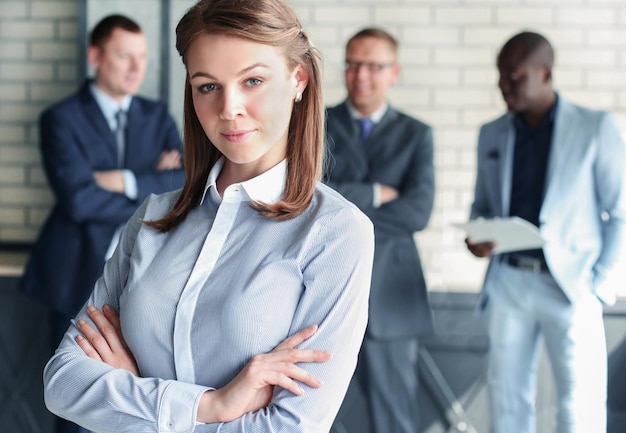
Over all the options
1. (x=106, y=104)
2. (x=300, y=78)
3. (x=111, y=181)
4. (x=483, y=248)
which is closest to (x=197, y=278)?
(x=300, y=78)

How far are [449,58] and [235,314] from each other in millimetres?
3121

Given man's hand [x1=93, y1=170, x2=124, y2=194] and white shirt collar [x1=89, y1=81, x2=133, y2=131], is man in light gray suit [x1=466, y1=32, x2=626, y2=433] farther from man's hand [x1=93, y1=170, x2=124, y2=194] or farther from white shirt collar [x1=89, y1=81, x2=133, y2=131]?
white shirt collar [x1=89, y1=81, x2=133, y2=131]

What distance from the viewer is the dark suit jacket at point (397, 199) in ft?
11.6

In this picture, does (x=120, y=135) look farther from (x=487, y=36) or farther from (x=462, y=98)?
(x=487, y=36)

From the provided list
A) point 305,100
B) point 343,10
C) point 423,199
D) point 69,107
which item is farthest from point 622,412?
point 305,100

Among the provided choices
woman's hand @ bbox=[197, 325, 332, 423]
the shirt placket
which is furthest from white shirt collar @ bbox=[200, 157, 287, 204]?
woman's hand @ bbox=[197, 325, 332, 423]

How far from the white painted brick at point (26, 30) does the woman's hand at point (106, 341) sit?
3129mm

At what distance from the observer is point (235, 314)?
1.40 meters

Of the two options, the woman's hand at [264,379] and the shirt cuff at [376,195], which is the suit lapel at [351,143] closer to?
the shirt cuff at [376,195]

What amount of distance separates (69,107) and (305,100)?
2.33m

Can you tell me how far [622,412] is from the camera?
402 cm

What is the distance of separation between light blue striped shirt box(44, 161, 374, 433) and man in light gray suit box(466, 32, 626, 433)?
190cm

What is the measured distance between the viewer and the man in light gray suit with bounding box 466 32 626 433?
319 centimetres

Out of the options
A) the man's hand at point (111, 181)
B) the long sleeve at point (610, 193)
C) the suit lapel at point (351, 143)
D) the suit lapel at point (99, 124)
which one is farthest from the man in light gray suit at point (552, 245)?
the suit lapel at point (99, 124)
